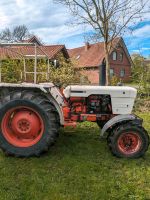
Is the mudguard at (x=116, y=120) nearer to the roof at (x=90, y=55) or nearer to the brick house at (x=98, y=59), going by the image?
the roof at (x=90, y=55)

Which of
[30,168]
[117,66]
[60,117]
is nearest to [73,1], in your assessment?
[60,117]

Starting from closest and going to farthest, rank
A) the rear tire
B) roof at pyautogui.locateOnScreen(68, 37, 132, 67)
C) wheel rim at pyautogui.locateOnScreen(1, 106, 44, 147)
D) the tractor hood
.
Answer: the rear tire
wheel rim at pyautogui.locateOnScreen(1, 106, 44, 147)
the tractor hood
roof at pyautogui.locateOnScreen(68, 37, 132, 67)

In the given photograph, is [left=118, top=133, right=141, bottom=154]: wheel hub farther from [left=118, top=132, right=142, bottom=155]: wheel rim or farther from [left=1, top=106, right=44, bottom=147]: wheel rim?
[left=1, top=106, right=44, bottom=147]: wheel rim

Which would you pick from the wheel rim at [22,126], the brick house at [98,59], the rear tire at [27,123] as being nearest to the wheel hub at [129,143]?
the rear tire at [27,123]

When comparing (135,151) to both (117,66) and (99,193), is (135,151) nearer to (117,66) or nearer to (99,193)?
(99,193)

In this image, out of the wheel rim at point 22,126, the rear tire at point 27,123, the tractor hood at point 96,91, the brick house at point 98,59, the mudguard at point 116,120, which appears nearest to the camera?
the rear tire at point 27,123

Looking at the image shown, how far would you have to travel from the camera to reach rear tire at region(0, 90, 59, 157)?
5973mm

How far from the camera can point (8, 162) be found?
574 cm

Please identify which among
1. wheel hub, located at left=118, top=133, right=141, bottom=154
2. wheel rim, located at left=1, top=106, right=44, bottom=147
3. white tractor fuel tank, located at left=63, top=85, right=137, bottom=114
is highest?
white tractor fuel tank, located at left=63, top=85, right=137, bottom=114

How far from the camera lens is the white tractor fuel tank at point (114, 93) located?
21.5 feet

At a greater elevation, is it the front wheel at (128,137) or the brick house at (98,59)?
the brick house at (98,59)

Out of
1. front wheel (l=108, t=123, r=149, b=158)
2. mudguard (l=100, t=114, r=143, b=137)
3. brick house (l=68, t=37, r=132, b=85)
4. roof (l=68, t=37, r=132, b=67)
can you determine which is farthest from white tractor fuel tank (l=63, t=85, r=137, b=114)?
brick house (l=68, t=37, r=132, b=85)

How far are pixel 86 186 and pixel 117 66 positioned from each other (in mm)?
48361

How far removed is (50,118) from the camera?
5.98m
